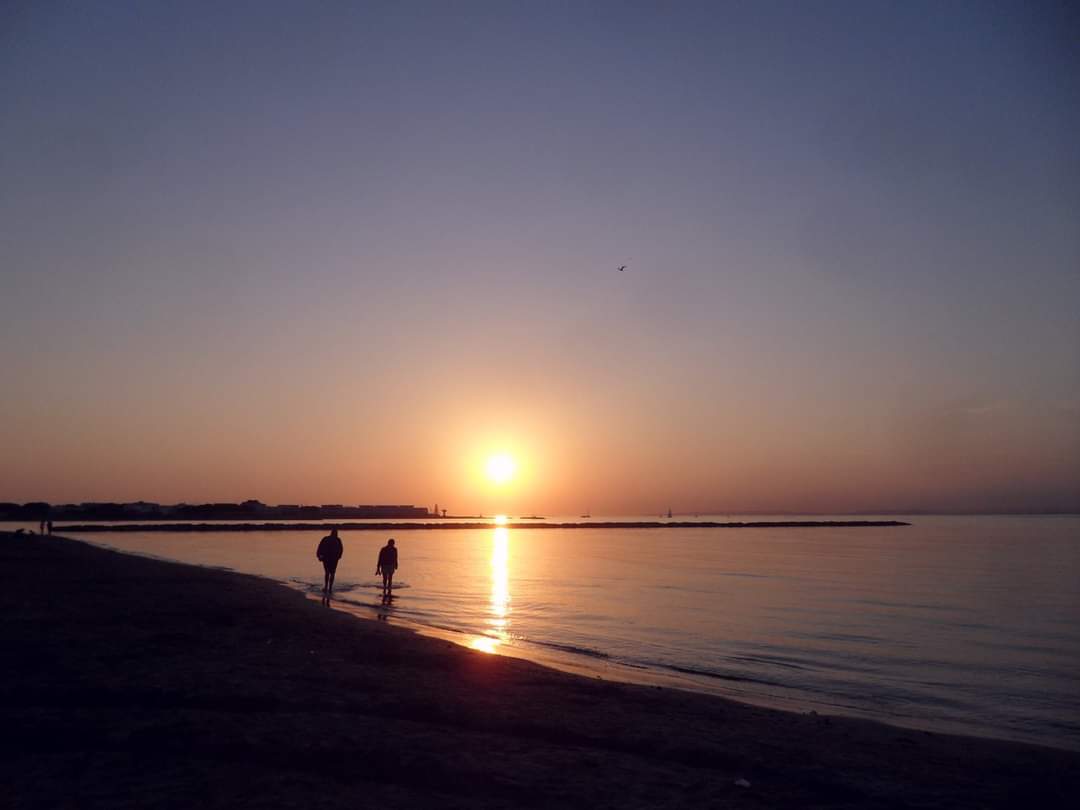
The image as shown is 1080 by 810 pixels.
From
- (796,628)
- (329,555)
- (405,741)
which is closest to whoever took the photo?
(405,741)

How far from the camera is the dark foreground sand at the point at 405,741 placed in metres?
7.93

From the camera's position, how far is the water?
55.2 feet

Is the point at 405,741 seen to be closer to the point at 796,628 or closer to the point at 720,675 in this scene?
the point at 720,675

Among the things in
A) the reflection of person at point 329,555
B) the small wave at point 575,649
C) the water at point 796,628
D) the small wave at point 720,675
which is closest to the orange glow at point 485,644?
the water at point 796,628

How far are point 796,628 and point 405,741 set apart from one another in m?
20.3

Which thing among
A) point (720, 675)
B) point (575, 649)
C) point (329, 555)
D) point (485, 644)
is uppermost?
point (329, 555)

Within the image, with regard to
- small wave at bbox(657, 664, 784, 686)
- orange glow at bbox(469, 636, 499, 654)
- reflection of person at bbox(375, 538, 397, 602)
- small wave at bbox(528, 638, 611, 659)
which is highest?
reflection of person at bbox(375, 538, 397, 602)

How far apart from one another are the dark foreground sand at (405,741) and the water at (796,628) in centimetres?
356

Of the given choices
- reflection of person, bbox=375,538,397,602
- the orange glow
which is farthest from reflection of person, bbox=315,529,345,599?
the orange glow

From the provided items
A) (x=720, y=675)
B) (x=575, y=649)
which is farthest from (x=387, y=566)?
(x=720, y=675)

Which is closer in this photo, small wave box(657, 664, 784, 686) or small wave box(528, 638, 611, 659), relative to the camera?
small wave box(657, 664, 784, 686)

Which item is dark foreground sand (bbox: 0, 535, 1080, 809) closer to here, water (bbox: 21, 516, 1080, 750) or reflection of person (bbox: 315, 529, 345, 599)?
water (bbox: 21, 516, 1080, 750)

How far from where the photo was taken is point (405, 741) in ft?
31.7

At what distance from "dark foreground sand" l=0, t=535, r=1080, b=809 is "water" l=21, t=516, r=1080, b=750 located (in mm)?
3562
